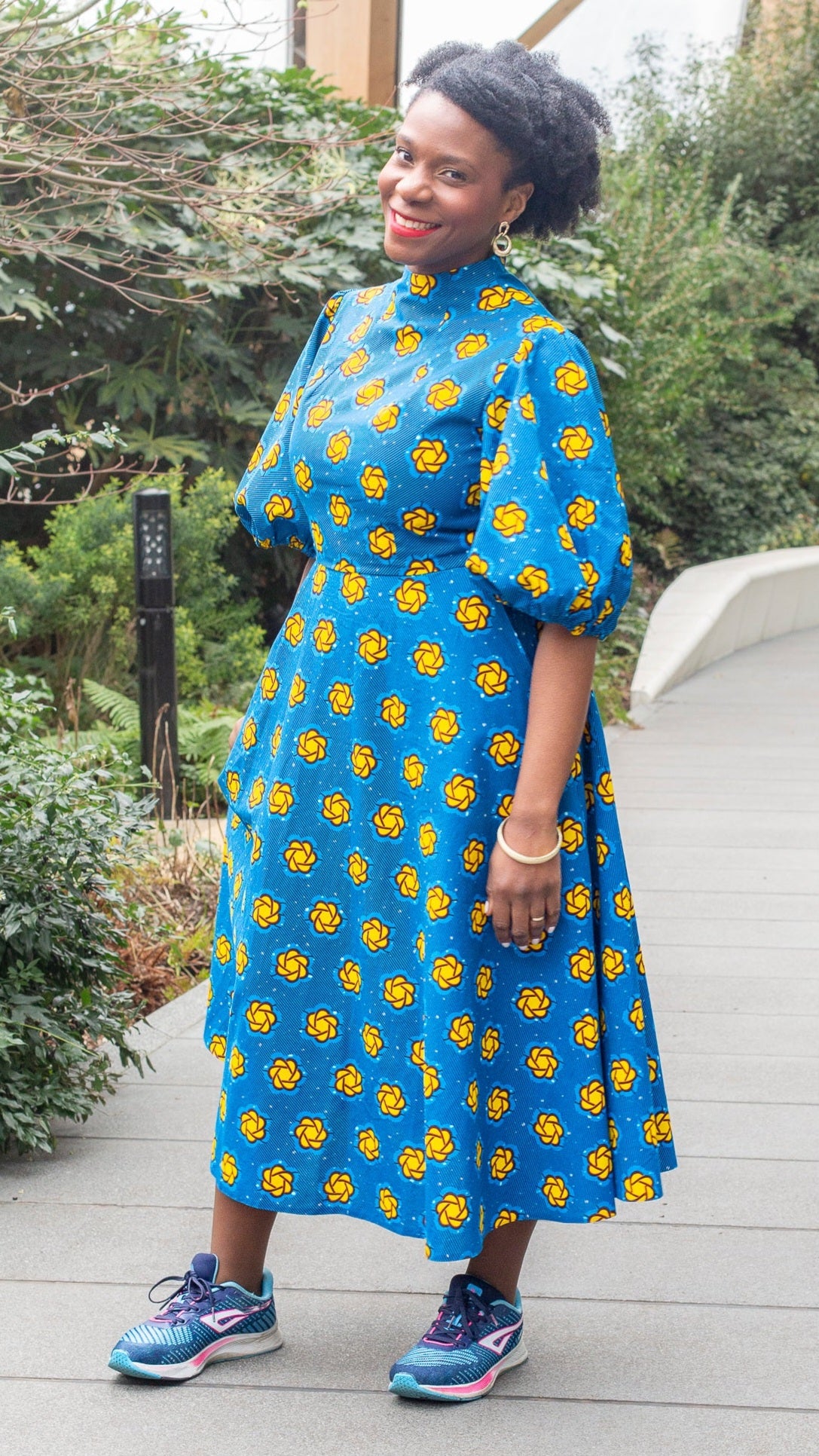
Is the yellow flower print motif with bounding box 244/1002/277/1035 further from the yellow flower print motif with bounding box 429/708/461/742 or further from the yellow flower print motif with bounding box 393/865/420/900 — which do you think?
the yellow flower print motif with bounding box 429/708/461/742

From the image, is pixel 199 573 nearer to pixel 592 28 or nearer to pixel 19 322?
pixel 19 322

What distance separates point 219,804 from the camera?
5.14m

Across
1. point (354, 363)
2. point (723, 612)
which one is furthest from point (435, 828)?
point (723, 612)

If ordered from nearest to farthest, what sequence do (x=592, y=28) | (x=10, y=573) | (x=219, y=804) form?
1. (x=219, y=804)
2. (x=10, y=573)
3. (x=592, y=28)

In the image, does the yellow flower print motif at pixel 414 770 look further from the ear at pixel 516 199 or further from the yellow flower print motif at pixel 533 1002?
the ear at pixel 516 199

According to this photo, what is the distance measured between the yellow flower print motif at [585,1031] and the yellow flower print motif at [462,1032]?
0.14m

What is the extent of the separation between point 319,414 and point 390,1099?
2.77 ft

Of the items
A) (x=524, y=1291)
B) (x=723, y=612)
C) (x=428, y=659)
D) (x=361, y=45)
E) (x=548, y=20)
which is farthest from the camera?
(x=548, y=20)

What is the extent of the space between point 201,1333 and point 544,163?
5.02ft

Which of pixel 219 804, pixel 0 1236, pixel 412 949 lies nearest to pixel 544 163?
pixel 412 949

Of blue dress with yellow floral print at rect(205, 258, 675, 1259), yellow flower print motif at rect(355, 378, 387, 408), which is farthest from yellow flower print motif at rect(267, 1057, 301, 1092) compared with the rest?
yellow flower print motif at rect(355, 378, 387, 408)

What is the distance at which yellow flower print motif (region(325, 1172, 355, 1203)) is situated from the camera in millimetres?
1944

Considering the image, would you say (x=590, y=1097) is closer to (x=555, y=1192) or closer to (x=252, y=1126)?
(x=555, y=1192)

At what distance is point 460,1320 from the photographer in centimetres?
203
